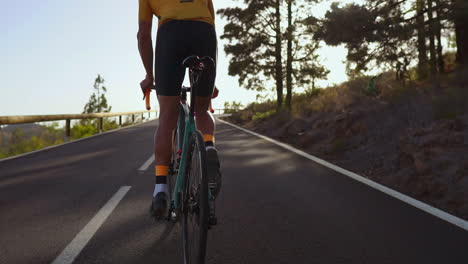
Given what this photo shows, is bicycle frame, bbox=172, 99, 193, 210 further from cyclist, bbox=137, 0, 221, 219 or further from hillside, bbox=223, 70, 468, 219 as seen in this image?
hillside, bbox=223, 70, 468, 219

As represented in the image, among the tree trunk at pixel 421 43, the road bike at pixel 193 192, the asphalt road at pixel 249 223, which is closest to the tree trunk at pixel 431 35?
the tree trunk at pixel 421 43

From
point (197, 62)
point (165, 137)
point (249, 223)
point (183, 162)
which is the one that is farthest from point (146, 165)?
point (197, 62)

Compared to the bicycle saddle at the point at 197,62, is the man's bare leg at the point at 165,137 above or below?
below

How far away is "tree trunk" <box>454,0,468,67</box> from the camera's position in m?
10.2

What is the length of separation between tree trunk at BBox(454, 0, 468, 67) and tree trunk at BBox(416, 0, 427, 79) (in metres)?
0.83

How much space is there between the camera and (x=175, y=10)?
3.02m

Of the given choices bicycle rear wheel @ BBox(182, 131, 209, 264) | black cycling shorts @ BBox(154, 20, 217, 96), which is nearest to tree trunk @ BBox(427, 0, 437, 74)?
black cycling shorts @ BBox(154, 20, 217, 96)

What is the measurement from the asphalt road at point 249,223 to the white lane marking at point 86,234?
56 millimetres

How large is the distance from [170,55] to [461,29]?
1143cm

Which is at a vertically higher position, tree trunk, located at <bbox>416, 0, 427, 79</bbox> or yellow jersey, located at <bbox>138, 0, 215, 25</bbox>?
tree trunk, located at <bbox>416, 0, 427, 79</bbox>

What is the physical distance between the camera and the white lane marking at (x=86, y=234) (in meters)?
3.37

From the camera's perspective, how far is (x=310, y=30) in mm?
26375

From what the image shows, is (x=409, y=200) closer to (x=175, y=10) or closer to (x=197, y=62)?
(x=197, y=62)

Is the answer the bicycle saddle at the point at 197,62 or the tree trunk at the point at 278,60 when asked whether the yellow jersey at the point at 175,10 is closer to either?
the bicycle saddle at the point at 197,62
